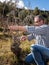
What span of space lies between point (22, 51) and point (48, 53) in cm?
107

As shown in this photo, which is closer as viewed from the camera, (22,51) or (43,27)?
(43,27)

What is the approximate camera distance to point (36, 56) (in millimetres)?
4188

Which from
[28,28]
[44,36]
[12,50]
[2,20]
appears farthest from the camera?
[2,20]

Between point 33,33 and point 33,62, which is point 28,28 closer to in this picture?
point 33,33

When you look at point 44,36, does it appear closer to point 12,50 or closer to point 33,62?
point 33,62

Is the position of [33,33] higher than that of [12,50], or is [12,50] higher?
[33,33]

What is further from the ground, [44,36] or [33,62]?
[44,36]

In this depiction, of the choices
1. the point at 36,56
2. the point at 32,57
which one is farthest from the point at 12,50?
the point at 36,56

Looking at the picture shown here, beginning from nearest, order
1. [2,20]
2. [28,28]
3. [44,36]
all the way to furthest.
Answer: [28,28] → [44,36] → [2,20]

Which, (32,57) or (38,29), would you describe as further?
(32,57)

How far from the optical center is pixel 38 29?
13.3ft

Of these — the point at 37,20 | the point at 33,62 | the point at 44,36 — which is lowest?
the point at 33,62

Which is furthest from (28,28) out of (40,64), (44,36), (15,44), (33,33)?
(15,44)

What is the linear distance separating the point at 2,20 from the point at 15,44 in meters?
1.25
